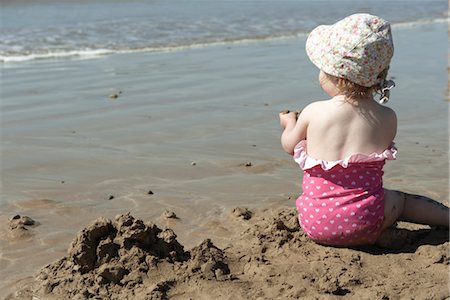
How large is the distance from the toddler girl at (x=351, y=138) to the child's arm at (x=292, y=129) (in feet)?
0.14

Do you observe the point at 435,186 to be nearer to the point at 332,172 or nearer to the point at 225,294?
the point at 332,172

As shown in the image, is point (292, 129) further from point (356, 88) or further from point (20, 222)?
point (20, 222)

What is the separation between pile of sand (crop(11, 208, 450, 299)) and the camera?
9.87 ft

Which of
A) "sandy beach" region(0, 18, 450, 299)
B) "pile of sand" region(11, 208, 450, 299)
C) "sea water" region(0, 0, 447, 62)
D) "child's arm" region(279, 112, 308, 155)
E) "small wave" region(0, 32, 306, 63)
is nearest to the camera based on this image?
"pile of sand" region(11, 208, 450, 299)

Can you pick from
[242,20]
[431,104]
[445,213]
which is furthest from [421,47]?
[445,213]

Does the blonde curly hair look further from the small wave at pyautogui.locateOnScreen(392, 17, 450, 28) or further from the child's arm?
the small wave at pyautogui.locateOnScreen(392, 17, 450, 28)

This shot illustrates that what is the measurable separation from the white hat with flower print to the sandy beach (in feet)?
2.69

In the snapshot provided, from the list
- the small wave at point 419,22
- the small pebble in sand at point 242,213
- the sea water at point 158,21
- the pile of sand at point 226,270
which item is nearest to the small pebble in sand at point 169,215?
the small pebble in sand at point 242,213

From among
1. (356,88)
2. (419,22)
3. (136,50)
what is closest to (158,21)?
(136,50)

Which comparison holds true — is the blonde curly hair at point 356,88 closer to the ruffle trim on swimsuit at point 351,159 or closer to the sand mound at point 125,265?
the ruffle trim on swimsuit at point 351,159

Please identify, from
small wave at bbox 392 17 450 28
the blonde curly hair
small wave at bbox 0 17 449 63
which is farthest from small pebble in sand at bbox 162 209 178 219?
small wave at bbox 392 17 450 28

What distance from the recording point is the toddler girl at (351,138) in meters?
3.39

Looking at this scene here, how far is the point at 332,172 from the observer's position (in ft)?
11.3

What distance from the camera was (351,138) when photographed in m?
3.42
